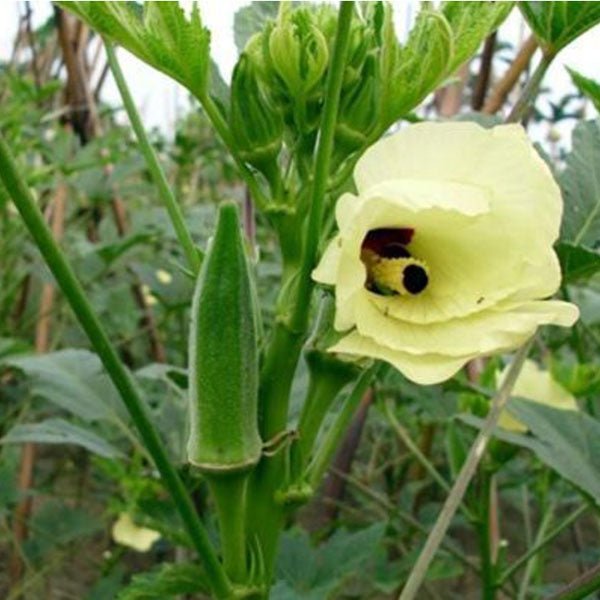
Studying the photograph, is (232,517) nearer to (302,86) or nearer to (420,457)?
(302,86)

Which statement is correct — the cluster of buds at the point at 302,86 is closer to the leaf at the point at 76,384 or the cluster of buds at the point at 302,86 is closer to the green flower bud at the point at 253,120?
the green flower bud at the point at 253,120

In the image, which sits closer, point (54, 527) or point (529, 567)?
point (529, 567)

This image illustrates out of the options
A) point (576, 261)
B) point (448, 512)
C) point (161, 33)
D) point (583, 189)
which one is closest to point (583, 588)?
point (448, 512)

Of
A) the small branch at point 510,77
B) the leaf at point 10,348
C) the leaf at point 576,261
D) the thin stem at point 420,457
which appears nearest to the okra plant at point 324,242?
the leaf at point 576,261

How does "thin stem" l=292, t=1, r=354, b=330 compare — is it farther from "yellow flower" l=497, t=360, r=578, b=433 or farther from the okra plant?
"yellow flower" l=497, t=360, r=578, b=433

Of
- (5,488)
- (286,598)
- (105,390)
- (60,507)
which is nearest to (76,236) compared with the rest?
(60,507)

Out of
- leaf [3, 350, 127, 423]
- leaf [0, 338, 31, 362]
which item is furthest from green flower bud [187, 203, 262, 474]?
leaf [0, 338, 31, 362]
